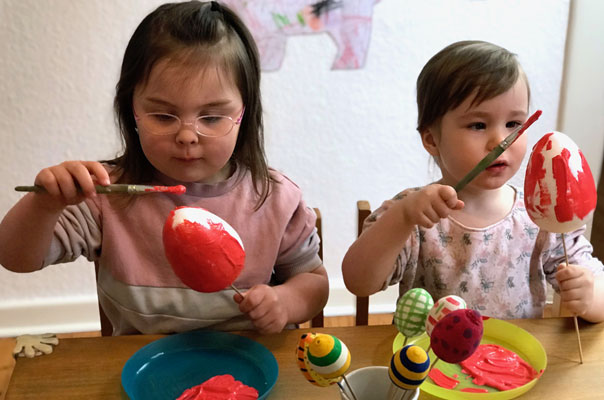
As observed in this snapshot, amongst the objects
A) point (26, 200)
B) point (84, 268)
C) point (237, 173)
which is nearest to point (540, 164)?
point (237, 173)

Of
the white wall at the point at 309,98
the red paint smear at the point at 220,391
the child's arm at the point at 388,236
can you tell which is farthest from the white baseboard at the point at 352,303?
the red paint smear at the point at 220,391

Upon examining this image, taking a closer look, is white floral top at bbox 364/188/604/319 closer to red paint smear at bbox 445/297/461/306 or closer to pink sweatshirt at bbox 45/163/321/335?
pink sweatshirt at bbox 45/163/321/335

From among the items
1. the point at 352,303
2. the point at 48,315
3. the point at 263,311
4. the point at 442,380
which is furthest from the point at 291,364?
the point at 48,315

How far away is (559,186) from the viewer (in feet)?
2.69

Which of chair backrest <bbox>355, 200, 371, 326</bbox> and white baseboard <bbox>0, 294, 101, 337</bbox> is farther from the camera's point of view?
white baseboard <bbox>0, 294, 101, 337</bbox>

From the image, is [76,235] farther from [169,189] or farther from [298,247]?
[298,247]

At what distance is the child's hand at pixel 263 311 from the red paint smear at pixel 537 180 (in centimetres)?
42

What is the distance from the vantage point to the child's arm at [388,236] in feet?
2.74

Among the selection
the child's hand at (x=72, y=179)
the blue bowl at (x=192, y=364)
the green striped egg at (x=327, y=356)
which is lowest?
the blue bowl at (x=192, y=364)

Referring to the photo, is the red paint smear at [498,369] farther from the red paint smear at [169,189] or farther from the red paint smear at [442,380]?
the red paint smear at [169,189]

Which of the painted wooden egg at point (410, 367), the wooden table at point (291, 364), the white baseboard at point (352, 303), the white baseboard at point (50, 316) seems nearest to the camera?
the painted wooden egg at point (410, 367)

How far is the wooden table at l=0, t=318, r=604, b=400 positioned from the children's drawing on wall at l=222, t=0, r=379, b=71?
3.97ft

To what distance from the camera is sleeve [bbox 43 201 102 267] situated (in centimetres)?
96

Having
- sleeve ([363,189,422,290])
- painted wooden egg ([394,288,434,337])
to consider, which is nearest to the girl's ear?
sleeve ([363,189,422,290])
